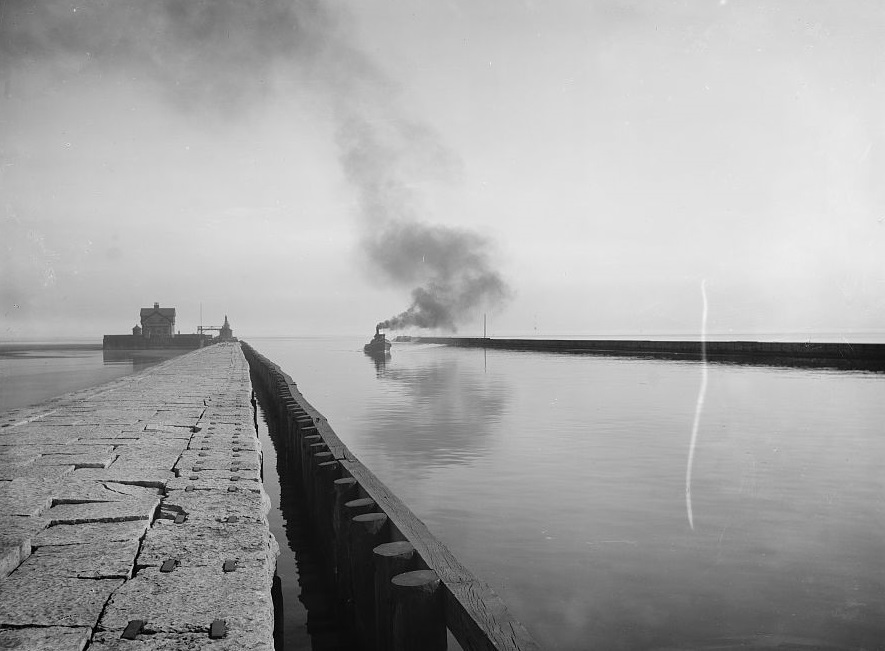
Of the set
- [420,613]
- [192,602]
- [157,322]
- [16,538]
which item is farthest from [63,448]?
[157,322]

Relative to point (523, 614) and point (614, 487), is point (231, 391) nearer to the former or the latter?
point (614, 487)

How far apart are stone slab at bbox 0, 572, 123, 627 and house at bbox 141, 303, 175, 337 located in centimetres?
11435

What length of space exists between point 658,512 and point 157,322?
376 ft

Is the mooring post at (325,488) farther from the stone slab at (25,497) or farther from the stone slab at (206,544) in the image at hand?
the stone slab at (25,497)

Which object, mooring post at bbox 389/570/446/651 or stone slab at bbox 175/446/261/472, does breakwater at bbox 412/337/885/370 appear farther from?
mooring post at bbox 389/570/446/651

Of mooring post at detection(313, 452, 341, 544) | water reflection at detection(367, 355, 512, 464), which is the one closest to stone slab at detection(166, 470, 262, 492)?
mooring post at detection(313, 452, 341, 544)

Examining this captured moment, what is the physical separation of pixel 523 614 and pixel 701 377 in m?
27.4

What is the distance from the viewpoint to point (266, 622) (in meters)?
3.36

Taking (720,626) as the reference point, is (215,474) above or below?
above

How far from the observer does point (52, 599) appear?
3.53 meters

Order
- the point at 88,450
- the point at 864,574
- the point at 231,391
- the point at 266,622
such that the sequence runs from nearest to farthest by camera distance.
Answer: the point at 266,622 < the point at 864,574 < the point at 88,450 < the point at 231,391

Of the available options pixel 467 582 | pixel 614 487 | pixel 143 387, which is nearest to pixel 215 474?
pixel 467 582

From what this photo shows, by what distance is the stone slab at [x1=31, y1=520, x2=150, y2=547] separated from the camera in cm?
446

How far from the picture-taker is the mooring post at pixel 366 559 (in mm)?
4594
